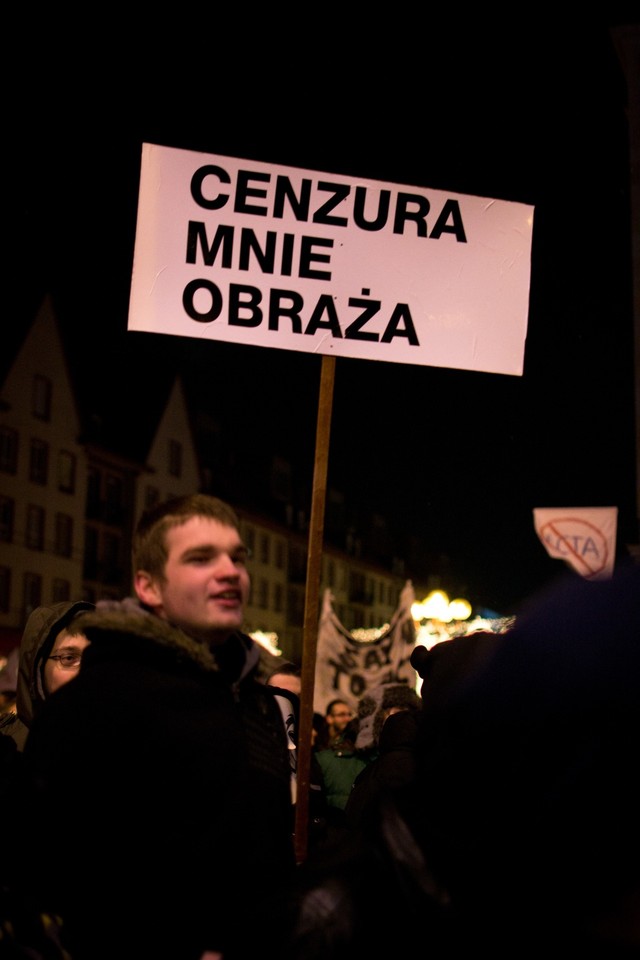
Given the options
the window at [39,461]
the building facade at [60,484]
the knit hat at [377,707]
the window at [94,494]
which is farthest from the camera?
the window at [94,494]

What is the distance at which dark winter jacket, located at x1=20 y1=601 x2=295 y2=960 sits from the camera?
257 centimetres

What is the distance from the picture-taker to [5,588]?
5431 centimetres

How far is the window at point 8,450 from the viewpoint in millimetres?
54094

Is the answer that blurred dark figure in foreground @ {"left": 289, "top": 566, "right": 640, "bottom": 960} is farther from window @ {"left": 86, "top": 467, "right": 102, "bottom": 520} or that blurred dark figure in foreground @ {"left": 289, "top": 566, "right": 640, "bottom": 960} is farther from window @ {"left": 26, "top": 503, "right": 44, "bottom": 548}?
window @ {"left": 86, "top": 467, "right": 102, "bottom": 520}

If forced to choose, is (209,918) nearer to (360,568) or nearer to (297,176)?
(297,176)

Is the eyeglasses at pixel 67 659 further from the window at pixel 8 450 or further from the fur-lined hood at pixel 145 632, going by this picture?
the window at pixel 8 450

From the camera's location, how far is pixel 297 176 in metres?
4.92

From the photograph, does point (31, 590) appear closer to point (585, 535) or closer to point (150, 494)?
point (150, 494)

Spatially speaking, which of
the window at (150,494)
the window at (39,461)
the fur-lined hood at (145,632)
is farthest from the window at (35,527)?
the fur-lined hood at (145,632)

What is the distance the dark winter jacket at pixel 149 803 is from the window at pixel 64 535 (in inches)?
2215

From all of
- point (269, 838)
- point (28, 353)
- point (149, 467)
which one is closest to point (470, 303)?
point (269, 838)

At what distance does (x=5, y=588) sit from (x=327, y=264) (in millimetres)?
51671

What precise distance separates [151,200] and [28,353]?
2058 inches

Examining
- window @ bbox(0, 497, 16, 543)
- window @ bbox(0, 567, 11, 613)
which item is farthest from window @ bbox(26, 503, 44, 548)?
window @ bbox(0, 567, 11, 613)
